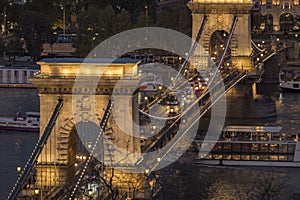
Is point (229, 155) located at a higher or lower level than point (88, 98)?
lower

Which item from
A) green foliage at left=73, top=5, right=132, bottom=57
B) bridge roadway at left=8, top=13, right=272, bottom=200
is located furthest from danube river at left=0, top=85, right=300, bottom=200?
green foliage at left=73, top=5, right=132, bottom=57

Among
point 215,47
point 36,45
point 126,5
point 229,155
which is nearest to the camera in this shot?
point 229,155

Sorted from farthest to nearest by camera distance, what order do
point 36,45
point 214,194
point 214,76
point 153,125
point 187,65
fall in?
point 36,45 < point 187,65 < point 214,76 < point 153,125 < point 214,194

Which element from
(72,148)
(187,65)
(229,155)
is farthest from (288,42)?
(72,148)

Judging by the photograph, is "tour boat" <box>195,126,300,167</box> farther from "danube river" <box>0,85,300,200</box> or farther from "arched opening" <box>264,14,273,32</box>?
"arched opening" <box>264,14,273,32</box>

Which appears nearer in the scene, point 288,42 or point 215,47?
point 215,47

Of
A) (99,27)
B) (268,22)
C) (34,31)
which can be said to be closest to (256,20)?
(268,22)

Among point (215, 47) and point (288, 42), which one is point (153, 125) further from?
point (288, 42)
